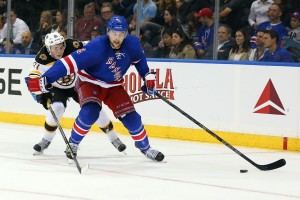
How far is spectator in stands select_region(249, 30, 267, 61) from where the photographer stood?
720 centimetres

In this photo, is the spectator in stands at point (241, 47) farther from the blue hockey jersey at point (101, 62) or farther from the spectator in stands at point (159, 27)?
the blue hockey jersey at point (101, 62)

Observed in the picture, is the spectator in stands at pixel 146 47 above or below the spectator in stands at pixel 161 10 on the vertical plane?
below

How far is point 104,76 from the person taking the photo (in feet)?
18.8

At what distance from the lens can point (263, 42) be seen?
23.6ft

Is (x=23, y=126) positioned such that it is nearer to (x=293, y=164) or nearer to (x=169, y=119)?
(x=169, y=119)

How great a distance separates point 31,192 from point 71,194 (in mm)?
239

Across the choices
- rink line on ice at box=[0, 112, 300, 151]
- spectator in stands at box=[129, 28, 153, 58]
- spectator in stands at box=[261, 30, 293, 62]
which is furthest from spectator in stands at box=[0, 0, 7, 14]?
spectator in stands at box=[261, 30, 293, 62]

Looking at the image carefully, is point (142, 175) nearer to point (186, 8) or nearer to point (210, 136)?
point (210, 136)

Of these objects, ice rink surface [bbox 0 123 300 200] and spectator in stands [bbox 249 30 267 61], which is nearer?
ice rink surface [bbox 0 123 300 200]

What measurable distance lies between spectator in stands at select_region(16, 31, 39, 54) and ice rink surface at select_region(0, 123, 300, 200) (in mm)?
2296

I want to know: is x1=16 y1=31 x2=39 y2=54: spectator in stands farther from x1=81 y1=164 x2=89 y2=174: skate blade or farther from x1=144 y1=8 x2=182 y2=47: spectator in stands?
x1=81 y1=164 x2=89 y2=174: skate blade

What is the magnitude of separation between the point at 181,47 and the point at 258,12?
100 cm

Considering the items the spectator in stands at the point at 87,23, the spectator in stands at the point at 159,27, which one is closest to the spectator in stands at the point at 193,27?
the spectator in stands at the point at 159,27

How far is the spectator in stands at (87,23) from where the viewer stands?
880 centimetres
